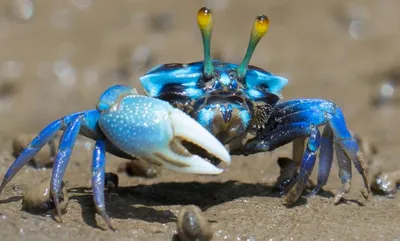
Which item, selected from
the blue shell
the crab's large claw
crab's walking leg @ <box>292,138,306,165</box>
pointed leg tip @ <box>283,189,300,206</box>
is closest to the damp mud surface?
crab's walking leg @ <box>292,138,306,165</box>

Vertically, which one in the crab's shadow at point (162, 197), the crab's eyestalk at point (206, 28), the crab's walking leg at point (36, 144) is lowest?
the crab's shadow at point (162, 197)

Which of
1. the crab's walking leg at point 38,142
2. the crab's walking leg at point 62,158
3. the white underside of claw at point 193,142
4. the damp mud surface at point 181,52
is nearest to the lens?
the white underside of claw at point 193,142

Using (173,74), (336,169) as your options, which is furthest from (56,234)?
(336,169)

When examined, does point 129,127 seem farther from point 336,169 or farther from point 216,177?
point 336,169

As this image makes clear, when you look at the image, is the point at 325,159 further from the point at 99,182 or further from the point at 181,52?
the point at 181,52

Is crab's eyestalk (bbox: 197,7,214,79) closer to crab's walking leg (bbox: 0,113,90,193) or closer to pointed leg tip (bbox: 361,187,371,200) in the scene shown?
crab's walking leg (bbox: 0,113,90,193)

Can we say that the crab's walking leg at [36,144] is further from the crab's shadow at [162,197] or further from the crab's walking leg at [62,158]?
the crab's shadow at [162,197]

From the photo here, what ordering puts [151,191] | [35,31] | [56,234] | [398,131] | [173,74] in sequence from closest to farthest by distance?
[56,234] → [173,74] → [151,191] → [398,131] → [35,31]

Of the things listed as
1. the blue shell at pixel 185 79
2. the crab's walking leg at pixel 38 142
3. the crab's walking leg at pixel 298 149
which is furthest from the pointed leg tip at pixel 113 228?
the crab's walking leg at pixel 298 149
